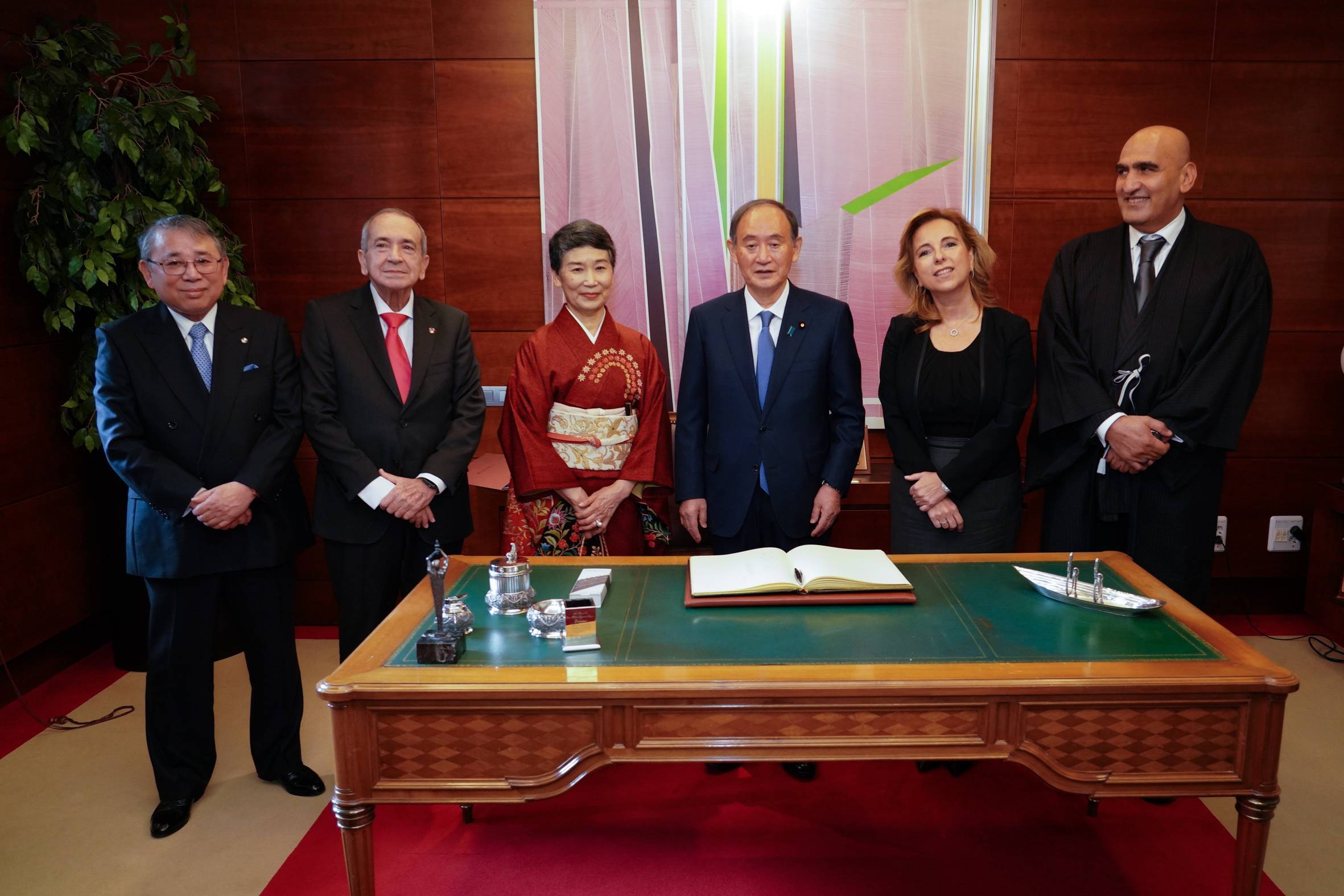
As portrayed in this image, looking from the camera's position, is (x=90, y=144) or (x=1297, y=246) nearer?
(x=90, y=144)

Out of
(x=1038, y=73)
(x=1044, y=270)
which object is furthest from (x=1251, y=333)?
(x=1038, y=73)

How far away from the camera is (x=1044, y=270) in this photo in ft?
11.7

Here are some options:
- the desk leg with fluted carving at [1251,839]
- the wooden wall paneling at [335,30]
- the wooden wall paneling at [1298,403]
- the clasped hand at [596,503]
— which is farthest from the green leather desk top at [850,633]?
the wooden wall paneling at [335,30]

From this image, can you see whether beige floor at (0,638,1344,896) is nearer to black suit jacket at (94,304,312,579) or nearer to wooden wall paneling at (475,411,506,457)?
black suit jacket at (94,304,312,579)

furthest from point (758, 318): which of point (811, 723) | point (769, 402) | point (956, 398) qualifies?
point (811, 723)

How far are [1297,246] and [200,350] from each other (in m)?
3.92

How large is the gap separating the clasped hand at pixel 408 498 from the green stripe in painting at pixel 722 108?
1702 mm

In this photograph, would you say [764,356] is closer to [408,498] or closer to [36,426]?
[408,498]

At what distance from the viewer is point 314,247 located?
3.61m

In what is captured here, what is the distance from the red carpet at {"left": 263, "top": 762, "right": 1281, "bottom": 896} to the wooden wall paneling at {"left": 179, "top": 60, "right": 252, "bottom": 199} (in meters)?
2.51

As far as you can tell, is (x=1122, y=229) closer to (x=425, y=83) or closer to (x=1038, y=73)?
(x=1038, y=73)

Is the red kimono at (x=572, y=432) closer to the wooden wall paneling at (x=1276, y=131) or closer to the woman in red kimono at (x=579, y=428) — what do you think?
the woman in red kimono at (x=579, y=428)

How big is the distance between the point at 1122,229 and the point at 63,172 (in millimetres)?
3298

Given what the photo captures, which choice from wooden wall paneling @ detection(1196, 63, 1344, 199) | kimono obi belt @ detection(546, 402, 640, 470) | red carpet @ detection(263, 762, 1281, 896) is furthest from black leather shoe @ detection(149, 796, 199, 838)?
wooden wall paneling @ detection(1196, 63, 1344, 199)
